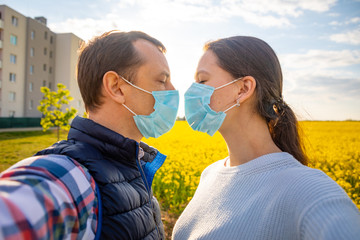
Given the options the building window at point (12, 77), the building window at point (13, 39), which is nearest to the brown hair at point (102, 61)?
the building window at point (12, 77)

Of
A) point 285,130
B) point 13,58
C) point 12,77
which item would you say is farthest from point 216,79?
point 13,58

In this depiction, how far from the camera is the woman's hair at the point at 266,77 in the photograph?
206 cm

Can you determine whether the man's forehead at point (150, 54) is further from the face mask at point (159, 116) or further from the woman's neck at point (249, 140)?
the woman's neck at point (249, 140)

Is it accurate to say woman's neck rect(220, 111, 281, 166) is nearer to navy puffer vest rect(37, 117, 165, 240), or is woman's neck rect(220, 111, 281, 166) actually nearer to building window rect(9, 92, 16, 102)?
navy puffer vest rect(37, 117, 165, 240)

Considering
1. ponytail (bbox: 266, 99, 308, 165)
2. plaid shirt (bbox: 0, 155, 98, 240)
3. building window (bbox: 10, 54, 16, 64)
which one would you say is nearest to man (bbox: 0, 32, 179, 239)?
plaid shirt (bbox: 0, 155, 98, 240)

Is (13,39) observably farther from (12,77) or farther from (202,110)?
(202,110)

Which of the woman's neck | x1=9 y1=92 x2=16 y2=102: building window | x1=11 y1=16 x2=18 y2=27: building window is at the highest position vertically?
x1=11 y1=16 x2=18 y2=27: building window

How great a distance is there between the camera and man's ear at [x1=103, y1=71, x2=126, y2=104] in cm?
188

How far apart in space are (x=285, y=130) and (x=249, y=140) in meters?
0.33

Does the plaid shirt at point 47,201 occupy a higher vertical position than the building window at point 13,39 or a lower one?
lower

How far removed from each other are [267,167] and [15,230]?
1477 mm

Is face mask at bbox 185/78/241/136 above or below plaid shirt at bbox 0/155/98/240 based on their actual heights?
above

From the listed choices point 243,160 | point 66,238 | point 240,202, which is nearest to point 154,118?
point 243,160

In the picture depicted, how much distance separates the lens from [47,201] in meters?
0.91
